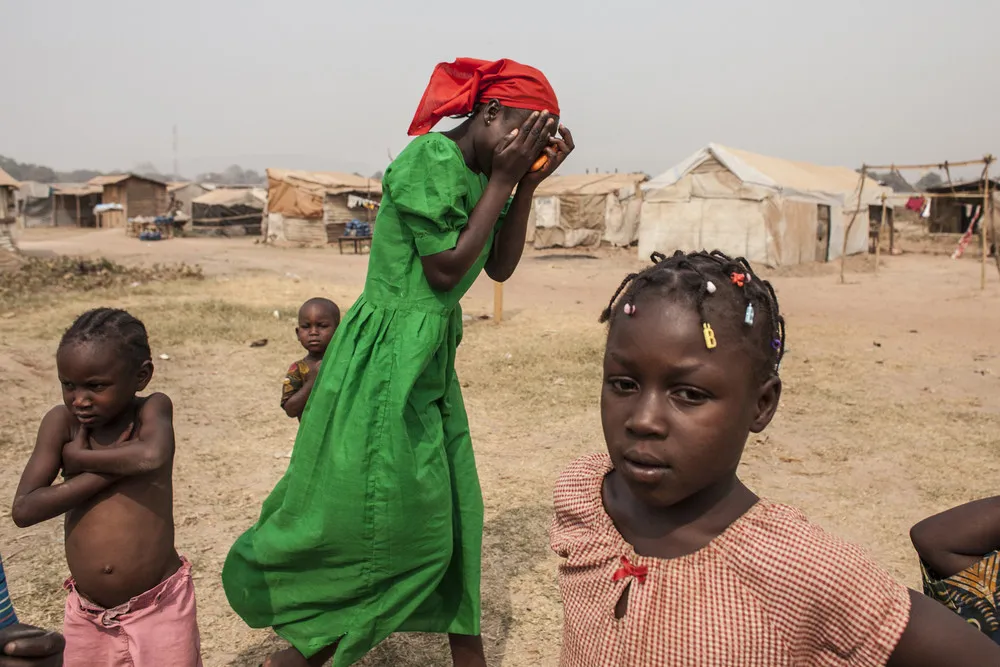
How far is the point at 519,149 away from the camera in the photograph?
6.66 feet

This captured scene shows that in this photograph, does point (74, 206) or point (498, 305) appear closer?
point (498, 305)

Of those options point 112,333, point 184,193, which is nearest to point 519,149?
point 112,333

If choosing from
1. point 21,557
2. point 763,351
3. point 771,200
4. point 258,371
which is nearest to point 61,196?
point 771,200

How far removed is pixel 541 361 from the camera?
22.1ft

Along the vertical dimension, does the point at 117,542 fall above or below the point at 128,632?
above

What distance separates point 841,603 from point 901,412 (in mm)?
4797

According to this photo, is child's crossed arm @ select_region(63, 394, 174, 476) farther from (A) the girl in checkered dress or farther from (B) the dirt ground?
(A) the girl in checkered dress

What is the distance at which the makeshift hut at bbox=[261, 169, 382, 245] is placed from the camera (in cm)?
2400

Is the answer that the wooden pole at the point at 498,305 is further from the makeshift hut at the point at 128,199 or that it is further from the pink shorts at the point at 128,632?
the makeshift hut at the point at 128,199

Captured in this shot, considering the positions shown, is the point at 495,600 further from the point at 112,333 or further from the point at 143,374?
the point at 112,333

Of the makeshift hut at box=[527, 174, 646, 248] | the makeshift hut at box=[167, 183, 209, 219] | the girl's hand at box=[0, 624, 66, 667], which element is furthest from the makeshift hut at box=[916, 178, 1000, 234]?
the makeshift hut at box=[167, 183, 209, 219]

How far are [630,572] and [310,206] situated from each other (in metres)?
24.0

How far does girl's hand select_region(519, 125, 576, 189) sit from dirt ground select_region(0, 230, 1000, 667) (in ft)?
5.15

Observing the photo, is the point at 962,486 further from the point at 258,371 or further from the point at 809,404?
the point at 258,371
